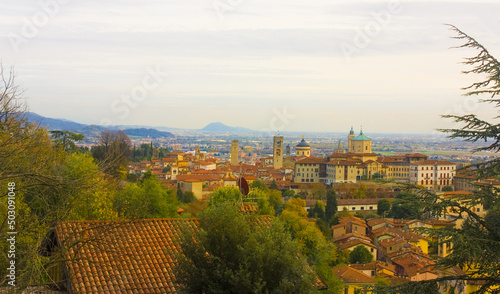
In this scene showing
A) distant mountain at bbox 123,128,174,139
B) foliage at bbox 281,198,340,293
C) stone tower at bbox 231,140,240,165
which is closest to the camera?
foliage at bbox 281,198,340,293

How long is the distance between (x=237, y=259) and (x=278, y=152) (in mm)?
92766

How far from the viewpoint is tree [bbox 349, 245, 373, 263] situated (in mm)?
33656

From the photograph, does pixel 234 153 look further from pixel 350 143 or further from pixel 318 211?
pixel 318 211

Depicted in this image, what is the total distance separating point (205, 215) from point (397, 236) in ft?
107

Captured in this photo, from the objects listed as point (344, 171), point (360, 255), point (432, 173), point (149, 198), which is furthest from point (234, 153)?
point (149, 198)

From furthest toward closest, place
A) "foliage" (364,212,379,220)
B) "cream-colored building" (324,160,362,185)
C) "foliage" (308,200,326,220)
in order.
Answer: "cream-colored building" (324,160,362,185) < "foliage" (364,212,379,220) < "foliage" (308,200,326,220)

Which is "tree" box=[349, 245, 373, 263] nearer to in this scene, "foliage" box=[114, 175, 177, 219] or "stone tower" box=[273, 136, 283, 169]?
"foliage" box=[114, 175, 177, 219]

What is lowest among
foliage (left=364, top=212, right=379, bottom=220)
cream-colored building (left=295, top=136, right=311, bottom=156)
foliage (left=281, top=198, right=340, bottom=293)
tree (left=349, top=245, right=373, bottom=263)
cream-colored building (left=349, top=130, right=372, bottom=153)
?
foliage (left=364, top=212, right=379, bottom=220)

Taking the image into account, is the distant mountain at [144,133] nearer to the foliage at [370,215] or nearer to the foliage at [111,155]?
the foliage at [111,155]

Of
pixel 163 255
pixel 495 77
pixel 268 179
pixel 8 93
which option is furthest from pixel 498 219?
pixel 268 179

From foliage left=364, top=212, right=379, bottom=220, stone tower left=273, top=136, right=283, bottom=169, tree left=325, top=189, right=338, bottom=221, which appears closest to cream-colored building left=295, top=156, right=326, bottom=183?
stone tower left=273, top=136, right=283, bottom=169

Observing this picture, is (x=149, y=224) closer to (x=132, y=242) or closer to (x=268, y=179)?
(x=132, y=242)

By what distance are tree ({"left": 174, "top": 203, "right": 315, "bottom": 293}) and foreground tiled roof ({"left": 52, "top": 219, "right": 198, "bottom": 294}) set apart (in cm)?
40

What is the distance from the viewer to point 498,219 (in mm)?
6172
